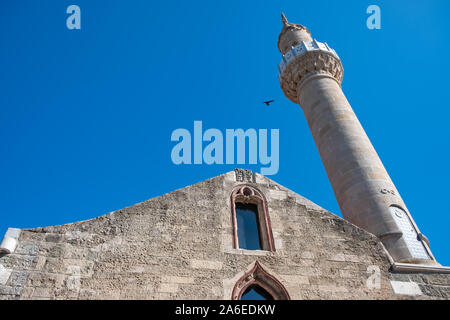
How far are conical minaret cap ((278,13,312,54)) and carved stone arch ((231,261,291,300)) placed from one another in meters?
12.1

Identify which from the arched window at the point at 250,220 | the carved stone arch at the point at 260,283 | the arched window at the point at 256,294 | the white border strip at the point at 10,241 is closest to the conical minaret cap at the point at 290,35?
the arched window at the point at 250,220

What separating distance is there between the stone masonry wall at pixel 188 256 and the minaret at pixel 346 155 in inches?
69.2

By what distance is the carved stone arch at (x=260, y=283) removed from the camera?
19.9 feet

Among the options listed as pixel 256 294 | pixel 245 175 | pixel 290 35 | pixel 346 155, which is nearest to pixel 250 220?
pixel 245 175

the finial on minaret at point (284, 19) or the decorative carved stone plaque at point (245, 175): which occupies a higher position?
the finial on minaret at point (284, 19)

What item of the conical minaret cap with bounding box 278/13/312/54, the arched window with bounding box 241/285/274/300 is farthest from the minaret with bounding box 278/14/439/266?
the arched window with bounding box 241/285/274/300

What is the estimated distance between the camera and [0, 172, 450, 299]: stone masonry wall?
18.7 ft

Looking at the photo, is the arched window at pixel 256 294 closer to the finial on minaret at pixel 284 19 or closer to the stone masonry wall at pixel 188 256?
the stone masonry wall at pixel 188 256

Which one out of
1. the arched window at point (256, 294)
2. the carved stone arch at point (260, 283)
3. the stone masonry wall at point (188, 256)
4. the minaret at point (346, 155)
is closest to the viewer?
the stone masonry wall at point (188, 256)

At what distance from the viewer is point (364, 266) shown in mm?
6742

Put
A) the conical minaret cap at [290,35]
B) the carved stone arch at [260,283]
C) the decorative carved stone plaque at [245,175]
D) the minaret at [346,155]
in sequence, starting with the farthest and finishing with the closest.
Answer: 1. the conical minaret cap at [290,35]
2. the minaret at [346,155]
3. the decorative carved stone plaque at [245,175]
4. the carved stone arch at [260,283]

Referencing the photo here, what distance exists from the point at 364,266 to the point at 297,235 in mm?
1259
